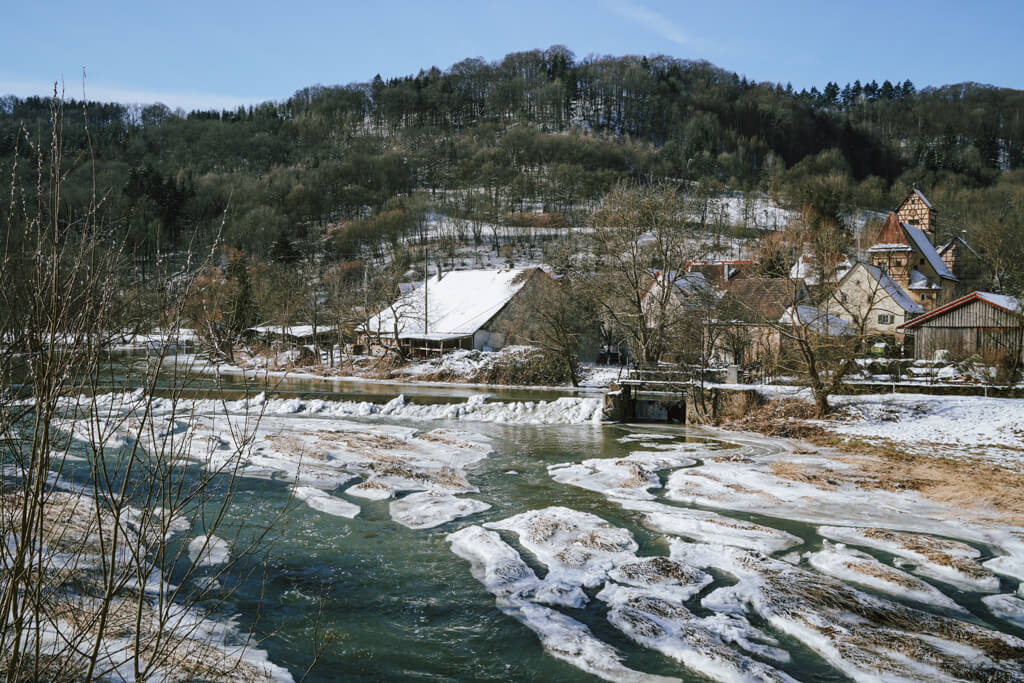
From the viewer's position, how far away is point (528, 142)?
Answer: 13400 centimetres

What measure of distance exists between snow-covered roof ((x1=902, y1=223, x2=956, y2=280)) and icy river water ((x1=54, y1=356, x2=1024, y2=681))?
44639mm

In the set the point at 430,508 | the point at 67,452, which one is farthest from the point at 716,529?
the point at 67,452

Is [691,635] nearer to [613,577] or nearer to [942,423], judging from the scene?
[613,577]

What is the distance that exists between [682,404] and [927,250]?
3900 cm

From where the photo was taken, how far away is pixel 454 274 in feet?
183

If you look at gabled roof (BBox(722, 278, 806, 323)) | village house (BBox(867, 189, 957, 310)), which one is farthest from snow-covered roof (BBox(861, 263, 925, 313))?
gabled roof (BBox(722, 278, 806, 323))

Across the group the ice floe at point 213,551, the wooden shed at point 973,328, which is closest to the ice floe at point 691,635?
the ice floe at point 213,551

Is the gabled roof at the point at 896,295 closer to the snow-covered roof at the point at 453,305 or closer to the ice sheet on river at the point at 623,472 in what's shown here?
the snow-covered roof at the point at 453,305

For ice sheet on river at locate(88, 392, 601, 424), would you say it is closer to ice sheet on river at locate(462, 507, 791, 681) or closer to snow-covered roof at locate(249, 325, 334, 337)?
ice sheet on river at locate(462, 507, 791, 681)

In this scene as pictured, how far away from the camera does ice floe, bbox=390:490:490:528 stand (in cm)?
1188

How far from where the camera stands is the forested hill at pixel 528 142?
341ft

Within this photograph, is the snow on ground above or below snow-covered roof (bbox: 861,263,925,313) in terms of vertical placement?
below

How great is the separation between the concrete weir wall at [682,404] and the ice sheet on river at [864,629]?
14942 millimetres

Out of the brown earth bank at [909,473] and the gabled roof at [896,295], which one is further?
the gabled roof at [896,295]
